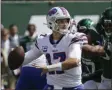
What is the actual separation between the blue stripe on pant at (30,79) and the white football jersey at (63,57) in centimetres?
118

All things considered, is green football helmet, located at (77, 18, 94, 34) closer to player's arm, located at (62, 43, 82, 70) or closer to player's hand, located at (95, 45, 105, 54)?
player's hand, located at (95, 45, 105, 54)

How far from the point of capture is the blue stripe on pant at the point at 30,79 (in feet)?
20.0

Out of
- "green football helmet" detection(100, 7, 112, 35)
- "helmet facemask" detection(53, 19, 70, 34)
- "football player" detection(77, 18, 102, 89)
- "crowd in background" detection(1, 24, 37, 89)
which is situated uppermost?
"helmet facemask" detection(53, 19, 70, 34)

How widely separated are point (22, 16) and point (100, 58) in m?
5.18

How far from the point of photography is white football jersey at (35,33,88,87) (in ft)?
15.6

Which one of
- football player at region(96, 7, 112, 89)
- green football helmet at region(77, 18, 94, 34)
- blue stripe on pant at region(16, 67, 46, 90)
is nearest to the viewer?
football player at region(96, 7, 112, 89)

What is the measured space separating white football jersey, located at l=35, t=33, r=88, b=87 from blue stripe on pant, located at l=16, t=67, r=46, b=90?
1.18m

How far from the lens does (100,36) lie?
17.9 ft

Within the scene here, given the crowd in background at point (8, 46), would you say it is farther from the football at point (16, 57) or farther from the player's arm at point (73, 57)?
the player's arm at point (73, 57)

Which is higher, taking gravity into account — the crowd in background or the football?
the football

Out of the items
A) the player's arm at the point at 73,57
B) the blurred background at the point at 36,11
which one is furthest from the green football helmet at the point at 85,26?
the blurred background at the point at 36,11

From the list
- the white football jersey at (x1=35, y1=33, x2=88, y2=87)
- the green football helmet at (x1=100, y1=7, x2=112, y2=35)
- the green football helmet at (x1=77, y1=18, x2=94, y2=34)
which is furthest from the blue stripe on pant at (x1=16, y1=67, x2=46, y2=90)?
the white football jersey at (x1=35, y1=33, x2=88, y2=87)

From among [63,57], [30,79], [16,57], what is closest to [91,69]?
[30,79]

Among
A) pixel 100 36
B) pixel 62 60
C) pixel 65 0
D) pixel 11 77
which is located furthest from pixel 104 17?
pixel 65 0
